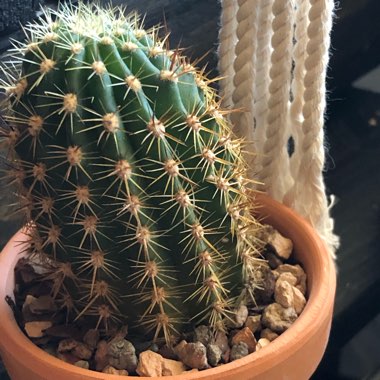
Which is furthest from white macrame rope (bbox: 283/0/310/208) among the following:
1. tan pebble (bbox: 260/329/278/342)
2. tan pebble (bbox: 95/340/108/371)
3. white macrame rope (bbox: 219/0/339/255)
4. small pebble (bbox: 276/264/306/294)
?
tan pebble (bbox: 95/340/108/371)

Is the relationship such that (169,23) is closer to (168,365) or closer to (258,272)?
(258,272)

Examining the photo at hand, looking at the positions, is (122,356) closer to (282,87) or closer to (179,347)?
(179,347)

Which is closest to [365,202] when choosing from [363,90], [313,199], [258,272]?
[363,90]

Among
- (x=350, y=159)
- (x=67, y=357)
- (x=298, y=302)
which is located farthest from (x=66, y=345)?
(x=350, y=159)

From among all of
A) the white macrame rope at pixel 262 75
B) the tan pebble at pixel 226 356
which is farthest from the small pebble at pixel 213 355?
the white macrame rope at pixel 262 75

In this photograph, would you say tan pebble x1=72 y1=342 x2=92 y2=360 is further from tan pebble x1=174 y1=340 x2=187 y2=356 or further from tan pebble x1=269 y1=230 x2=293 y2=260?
tan pebble x1=269 y1=230 x2=293 y2=260
